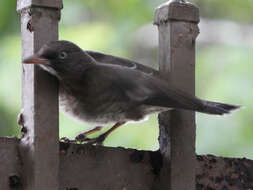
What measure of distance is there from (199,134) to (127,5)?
5.73 ft

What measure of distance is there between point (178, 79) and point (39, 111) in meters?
0.64

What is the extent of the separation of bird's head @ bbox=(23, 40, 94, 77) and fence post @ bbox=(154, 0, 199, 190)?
32cm

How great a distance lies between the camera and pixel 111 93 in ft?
8.77

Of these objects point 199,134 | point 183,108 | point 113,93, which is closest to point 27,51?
point 113,93

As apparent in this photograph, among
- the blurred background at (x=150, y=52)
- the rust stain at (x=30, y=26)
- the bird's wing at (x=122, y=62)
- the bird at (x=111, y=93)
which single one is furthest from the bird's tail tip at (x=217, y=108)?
the blurred background at (x=150, y=52)

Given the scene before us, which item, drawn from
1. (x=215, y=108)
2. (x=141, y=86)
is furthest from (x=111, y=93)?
(x=215, y=108)

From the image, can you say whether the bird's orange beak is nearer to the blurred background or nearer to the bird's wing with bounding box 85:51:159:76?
the bird's wing with bounding box 85:51:159:76

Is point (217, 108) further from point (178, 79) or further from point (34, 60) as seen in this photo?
point (34, 60)

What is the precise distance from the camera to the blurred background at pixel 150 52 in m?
5.64

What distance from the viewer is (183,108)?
259cm

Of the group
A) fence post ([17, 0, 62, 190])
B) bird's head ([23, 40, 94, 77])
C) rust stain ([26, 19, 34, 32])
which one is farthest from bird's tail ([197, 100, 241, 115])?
rust stain ([26, 19, 34, 32])

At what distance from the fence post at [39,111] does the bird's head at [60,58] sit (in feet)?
0.11

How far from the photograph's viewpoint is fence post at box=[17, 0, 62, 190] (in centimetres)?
228

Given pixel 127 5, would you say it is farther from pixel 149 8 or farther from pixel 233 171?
pixel 233 171
